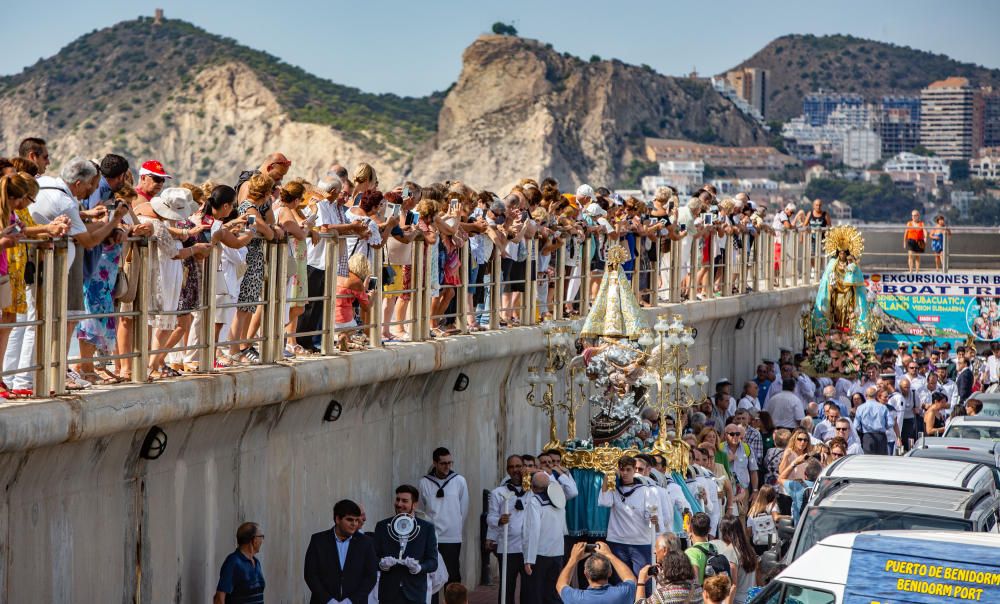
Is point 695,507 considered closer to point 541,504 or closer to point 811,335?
point 541,504

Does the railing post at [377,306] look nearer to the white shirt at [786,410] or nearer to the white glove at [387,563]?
the white glove at [387,563]

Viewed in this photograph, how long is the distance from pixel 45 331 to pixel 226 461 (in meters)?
2.78

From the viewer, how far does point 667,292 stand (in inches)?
993

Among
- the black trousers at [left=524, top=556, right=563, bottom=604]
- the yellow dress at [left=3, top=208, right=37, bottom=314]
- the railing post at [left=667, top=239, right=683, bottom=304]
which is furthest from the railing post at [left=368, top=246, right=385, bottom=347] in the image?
the railing post at [left=667, top=239, right=683, bottom=304]

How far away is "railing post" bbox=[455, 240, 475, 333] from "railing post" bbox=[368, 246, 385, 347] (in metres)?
1.91

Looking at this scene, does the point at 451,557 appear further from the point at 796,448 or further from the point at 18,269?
the point at 18,269

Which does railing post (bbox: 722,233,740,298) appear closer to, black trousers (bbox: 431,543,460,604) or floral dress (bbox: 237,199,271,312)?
black trousers (bbox: 431,543,460,604)

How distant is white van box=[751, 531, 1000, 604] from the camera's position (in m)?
8.50

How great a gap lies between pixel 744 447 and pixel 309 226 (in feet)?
26.0

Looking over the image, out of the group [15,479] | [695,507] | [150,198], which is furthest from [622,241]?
[15,479]

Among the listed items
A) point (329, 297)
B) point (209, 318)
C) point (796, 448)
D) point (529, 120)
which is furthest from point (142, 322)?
point (529, 120)

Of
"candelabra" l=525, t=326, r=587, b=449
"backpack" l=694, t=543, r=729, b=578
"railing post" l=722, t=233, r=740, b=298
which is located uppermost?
"railing post" l=722, t=233, r=740, b=298

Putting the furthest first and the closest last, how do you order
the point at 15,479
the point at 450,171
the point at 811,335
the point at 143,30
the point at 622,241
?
the point at 143,30
the point at 450,171
the point at 811,335
the point at 622,241
the point at 15,479

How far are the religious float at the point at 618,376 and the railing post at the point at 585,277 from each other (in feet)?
5.48
